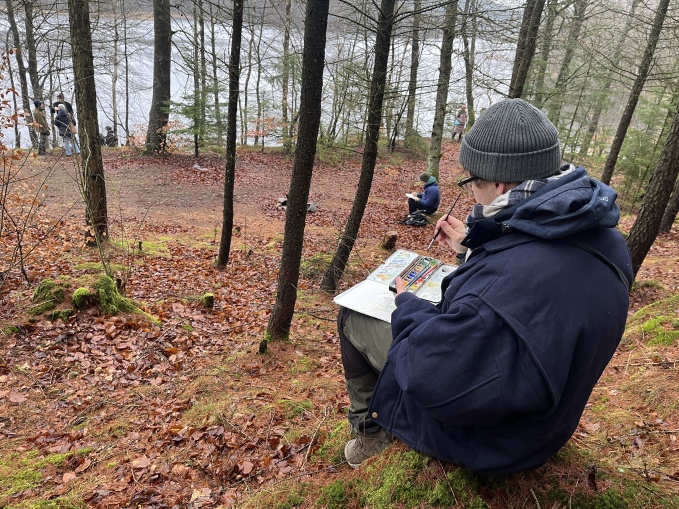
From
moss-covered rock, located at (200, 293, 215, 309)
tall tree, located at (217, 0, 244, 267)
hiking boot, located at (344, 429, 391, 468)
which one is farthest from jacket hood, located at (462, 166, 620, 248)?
Answer: tall tree, located at (217, 0, 244, 267)

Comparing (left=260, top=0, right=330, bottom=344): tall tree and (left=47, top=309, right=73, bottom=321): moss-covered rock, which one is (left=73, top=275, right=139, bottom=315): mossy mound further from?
(left=260, top=0, right=330, bottom=344): tall tree

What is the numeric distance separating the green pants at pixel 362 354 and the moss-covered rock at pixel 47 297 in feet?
13.9

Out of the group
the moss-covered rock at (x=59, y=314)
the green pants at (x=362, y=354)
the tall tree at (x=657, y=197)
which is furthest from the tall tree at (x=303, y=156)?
the tall tree at (x=657, y=197)

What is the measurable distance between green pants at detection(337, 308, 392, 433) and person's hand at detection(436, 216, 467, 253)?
56 centimetres

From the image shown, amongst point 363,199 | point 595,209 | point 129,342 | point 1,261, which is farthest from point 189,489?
point 1,261

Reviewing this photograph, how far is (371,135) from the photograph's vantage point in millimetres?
6285

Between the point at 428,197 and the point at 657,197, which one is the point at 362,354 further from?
the point at 428,197

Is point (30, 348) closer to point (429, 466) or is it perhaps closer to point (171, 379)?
point (171, 379)

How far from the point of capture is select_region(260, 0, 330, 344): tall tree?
3559 millimetres

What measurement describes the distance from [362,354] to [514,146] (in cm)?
139

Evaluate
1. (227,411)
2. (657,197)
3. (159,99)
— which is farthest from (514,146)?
(159,99)

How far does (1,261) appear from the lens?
20.4ft

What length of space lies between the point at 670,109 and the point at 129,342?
49.4 feet

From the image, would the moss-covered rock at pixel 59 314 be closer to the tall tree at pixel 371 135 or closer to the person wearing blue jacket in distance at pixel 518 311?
the tall tree at pixel 371 135
